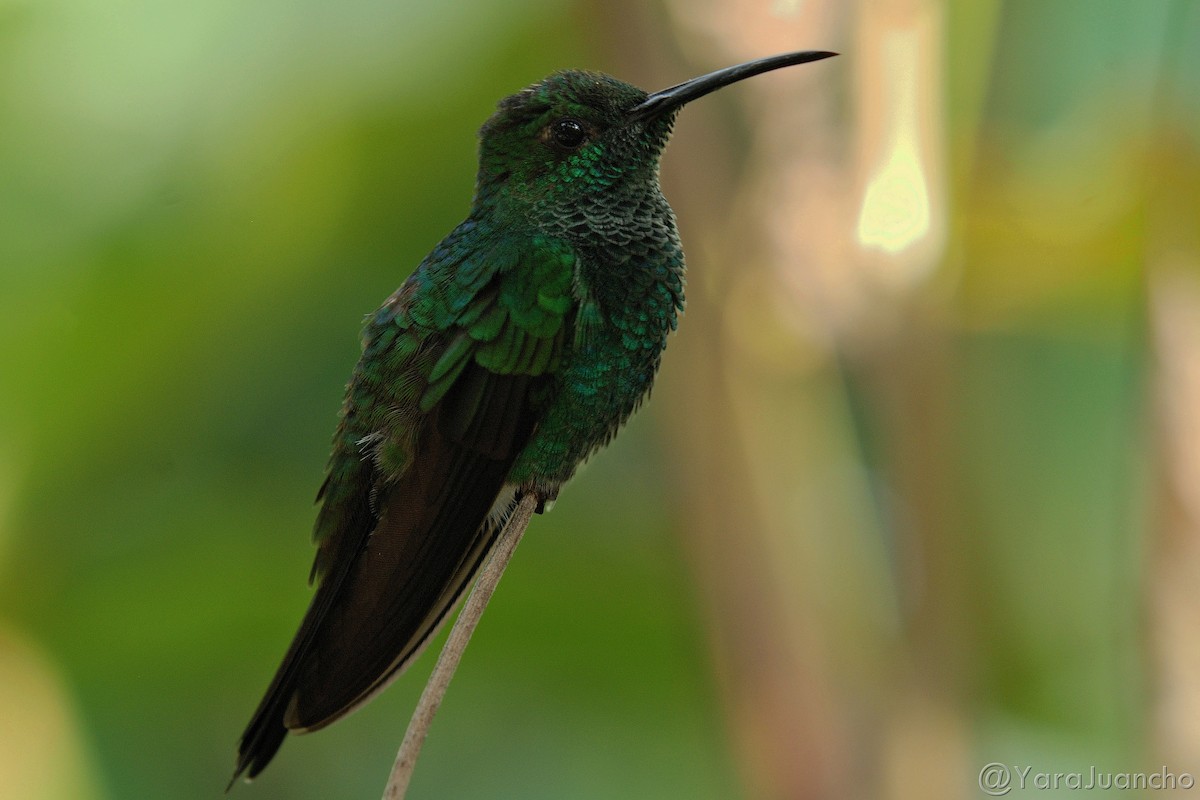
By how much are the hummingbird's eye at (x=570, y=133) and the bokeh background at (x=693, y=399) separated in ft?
2.50

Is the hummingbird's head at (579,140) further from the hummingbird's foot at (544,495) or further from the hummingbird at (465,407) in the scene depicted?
the hummingbird's foot at (544,495)

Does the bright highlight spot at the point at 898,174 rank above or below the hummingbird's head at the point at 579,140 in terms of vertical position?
below

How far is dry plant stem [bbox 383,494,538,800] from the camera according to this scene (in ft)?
4.60

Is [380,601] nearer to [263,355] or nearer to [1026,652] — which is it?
[263,355]

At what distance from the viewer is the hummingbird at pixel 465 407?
1.81 m

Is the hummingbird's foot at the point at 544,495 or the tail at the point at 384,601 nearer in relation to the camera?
the tail at the point at 384,601

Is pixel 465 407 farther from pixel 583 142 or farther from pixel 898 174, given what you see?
pixel 898 174

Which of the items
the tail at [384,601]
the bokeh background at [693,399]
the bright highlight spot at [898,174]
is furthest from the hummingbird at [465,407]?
the bright highlight spot at [898,174]

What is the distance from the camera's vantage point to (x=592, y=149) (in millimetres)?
2016

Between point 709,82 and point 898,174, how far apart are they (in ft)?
4.18

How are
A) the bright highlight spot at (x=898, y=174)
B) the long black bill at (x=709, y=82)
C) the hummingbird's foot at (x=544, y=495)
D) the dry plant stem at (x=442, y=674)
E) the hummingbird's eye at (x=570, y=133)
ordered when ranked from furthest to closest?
the bright highlight spot at (x=898, y=174)
the hummingbird's eye at (x=570, y=133)
the hummingbird's foot at (x=544, y=495)
the long black bill at (x=709, y=82)
the dry plant stem at (x=442, y=674)

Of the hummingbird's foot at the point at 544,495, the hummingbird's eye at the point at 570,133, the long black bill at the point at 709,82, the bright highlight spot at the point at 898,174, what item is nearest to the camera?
the long black bill at the point at 709,82

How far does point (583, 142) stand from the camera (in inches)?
79.8

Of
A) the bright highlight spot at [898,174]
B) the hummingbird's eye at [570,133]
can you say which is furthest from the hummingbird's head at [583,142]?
the bright highlight spot at [898,174]
